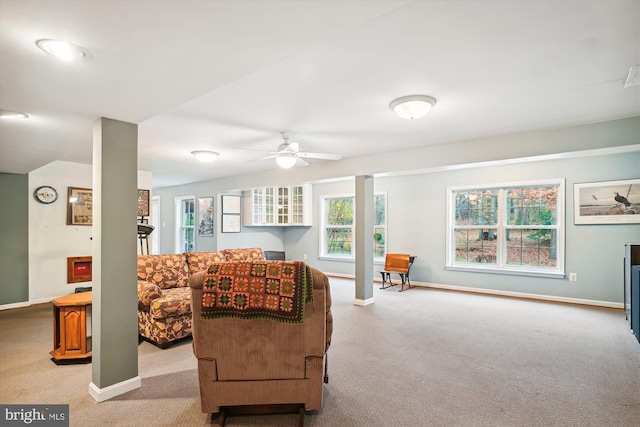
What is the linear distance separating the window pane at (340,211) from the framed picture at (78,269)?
16.1 feet

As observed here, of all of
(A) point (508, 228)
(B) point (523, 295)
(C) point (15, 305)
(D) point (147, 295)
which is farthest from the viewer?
(A) point (508, 228)

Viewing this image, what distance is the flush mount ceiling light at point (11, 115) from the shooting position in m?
2.68

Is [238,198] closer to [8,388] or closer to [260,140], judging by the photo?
[260,140]

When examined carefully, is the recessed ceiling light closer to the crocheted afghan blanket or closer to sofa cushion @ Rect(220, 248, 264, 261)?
the crocheted afghan blanket

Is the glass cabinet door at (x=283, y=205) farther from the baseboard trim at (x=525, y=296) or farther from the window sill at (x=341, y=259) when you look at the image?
the baseboard trim at (x=525, y=296)

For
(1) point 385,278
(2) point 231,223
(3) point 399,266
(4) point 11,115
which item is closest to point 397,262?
(3) point 399,266

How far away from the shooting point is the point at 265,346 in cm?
206

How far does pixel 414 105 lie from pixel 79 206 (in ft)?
19.0

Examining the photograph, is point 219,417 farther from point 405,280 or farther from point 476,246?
point 476,246

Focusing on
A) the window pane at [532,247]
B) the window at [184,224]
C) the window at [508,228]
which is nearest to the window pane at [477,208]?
the window at [508,228]

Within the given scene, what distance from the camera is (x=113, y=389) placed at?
2.50 meters

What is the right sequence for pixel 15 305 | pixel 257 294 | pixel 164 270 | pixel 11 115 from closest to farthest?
pixel 257 294
pixel 11 115
pixel 164 270
pixel 15 305

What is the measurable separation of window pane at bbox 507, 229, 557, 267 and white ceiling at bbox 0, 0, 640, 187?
2627mm

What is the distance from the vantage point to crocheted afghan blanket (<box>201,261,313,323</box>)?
2000 millimetres
